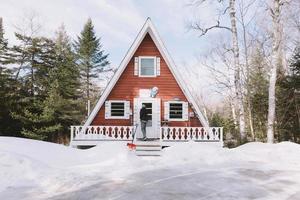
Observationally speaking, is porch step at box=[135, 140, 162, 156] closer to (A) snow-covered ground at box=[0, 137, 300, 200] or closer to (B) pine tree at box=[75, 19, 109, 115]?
(A) snow-covered ground at box=[0, 137, 300, 200]

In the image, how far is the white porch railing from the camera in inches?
611

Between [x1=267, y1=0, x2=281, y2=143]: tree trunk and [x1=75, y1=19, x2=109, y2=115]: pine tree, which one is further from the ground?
[x1=75, y1=19, x2=109, y2=115]: pine tree

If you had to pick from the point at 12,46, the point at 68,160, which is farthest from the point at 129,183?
the point at 12,46

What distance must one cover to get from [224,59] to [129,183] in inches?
997

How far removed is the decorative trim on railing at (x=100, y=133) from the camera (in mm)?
15492

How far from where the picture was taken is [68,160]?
1055 centimetres

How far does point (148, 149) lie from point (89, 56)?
1154 inches

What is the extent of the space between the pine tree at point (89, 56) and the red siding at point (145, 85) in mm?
21351

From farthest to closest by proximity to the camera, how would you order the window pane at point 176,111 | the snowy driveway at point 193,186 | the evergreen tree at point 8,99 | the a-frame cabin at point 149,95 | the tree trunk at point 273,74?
1. the evergreen tree at point 8,99
2. the window pane at point 176,111
3. the a-frame cabin at point 149,95
4. the tree trunk at point 273,74
5. the snowy driveway at point 193,186

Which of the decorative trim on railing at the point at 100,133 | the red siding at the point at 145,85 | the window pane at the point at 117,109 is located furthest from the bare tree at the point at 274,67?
the window pane at the point at 117,109

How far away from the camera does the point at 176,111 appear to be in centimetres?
1736

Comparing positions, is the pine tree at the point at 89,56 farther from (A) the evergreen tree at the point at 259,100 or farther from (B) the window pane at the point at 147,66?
(B) the window pane at the point at 147,66

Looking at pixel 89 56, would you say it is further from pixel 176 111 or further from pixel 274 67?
pixel 274 67

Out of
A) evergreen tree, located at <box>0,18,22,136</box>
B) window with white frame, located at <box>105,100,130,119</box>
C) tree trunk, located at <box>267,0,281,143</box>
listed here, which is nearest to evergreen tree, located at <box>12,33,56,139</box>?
evergreen tree, located at <box>0,18,22,136</box>
